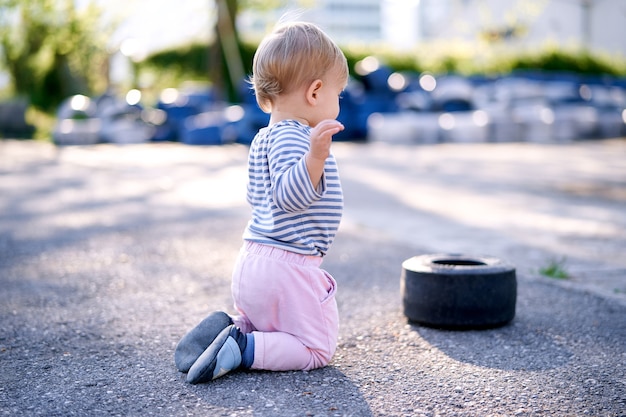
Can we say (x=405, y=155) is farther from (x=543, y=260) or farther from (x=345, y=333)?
(x=345, y=333)

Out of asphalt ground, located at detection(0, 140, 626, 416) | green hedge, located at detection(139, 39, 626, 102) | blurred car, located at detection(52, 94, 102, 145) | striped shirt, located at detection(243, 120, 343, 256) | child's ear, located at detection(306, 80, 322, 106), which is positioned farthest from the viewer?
green hedge, located at detection(139, 39, 626, 102)

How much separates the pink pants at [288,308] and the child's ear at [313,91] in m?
0.50

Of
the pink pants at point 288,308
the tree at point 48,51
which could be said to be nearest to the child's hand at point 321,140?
the pink pants at point 288,308

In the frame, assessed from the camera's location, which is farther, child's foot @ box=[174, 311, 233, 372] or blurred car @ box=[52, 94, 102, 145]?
blurred car @ box=[52, 94, 102, 145]

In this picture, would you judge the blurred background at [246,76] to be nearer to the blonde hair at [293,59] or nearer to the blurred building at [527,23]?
the blurred building at [527,23]

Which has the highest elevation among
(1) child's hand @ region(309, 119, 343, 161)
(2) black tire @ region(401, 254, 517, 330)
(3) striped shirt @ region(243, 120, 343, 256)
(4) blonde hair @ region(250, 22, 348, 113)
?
(4) blonde hair @ region(250, 22, 348, 113)

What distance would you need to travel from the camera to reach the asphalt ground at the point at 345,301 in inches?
87.3

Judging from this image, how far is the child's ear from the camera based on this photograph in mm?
2484

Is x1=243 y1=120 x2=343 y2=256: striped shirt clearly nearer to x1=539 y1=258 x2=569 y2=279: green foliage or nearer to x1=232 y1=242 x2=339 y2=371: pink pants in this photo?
x1=232 y1=242 x2=339 y2=371: pink pants

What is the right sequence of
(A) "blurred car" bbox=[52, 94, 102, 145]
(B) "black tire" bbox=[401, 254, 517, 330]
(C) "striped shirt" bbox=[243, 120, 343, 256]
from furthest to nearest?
(A) "blurred car" bbox=[52, 94, 102, 145], (B) "black tire" bbox=[401, 254, 517, 330], (C) "striped shirt" bbox=[243, 120, 343, 256]

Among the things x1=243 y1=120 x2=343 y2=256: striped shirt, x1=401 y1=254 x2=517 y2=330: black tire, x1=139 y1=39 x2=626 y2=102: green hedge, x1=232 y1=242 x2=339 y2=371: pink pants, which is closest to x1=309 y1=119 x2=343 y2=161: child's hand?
x1=243 y1=120 x2=343 y2=256: striped shirt

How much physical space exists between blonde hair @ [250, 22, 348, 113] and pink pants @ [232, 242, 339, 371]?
54 centimetres

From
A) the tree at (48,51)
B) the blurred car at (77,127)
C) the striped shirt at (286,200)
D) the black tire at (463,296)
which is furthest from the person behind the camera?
the tree at (48,51)

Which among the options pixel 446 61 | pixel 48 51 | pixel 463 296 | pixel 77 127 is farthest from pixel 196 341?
pixel 446 61
